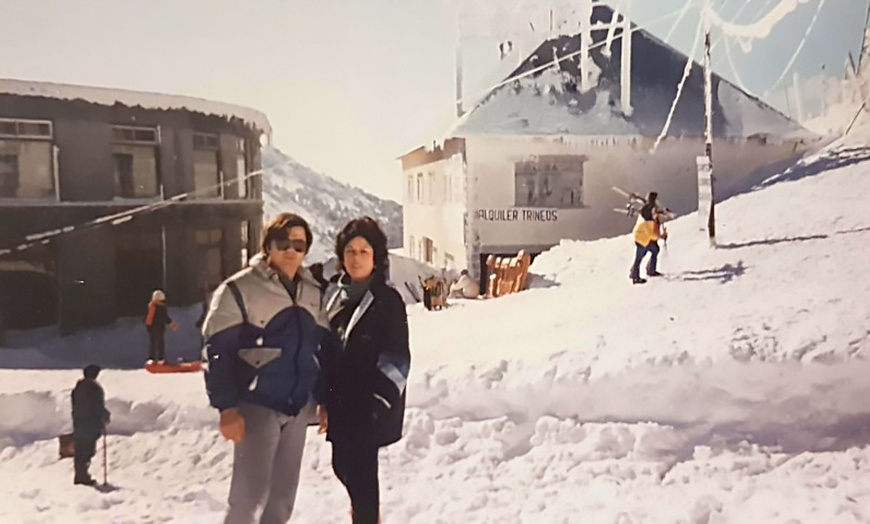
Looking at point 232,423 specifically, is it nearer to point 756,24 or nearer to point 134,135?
point 134,135

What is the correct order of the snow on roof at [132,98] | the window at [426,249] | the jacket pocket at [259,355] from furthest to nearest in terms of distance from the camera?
the window at [426,249] → the snow on roof at [132,98] → the jacket pocket at [259,355]

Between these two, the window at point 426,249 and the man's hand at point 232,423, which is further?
the window at point 426,249

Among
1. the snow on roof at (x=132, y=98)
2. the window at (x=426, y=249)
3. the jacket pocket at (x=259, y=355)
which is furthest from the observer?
the window at (x=426, y=249)

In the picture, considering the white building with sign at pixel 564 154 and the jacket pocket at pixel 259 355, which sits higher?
the white building with sign at pixel 564 154

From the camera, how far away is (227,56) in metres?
1.56

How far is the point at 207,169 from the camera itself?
1.53 metres

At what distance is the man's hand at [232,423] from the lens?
4.61 feet

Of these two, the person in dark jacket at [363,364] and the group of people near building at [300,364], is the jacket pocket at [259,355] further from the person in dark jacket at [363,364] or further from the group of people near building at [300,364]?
the person in dark jacket at [363,364]

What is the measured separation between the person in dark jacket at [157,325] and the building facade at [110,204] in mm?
21

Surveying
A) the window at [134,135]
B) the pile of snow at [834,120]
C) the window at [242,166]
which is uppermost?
the pile of snow at [834,120]

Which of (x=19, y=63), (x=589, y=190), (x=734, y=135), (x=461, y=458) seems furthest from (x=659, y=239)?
(x=19, y=63)

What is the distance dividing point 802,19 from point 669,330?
0.89 metres

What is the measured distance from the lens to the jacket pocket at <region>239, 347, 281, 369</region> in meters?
1.38

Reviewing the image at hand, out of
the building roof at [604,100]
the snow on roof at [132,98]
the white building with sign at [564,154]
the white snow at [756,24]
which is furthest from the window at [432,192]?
the white snow at [756,24]
